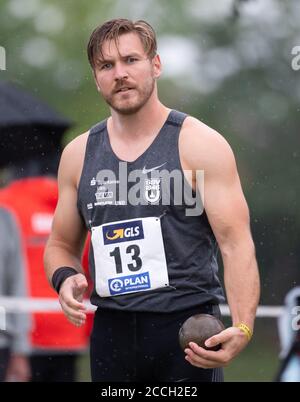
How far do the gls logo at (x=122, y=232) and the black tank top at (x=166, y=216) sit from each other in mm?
28

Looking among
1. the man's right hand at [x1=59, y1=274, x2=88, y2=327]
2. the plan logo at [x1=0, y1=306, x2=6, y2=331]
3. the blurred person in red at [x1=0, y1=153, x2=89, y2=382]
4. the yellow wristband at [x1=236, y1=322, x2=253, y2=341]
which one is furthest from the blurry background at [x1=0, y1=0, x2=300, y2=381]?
the yellow wristband at [x1=236, y1=322, x2=253, y2=341]

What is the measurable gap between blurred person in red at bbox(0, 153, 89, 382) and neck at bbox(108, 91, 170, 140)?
8.05ft

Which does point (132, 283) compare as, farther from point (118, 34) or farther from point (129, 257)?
point (118, 34)

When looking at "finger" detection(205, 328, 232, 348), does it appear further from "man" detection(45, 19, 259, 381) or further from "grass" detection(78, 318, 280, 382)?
"grass" detection(78, 318, 280, 382)

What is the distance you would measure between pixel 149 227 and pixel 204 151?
36 centimetres

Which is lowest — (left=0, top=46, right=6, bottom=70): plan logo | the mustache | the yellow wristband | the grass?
the grass

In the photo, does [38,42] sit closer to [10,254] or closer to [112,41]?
[10,254]

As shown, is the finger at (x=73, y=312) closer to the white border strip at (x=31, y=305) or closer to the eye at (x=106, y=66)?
the eye at (x=106, y=66)

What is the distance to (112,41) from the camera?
4.61 meters

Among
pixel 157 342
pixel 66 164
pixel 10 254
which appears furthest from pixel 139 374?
pixel 10 254

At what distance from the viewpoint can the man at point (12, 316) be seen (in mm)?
7043

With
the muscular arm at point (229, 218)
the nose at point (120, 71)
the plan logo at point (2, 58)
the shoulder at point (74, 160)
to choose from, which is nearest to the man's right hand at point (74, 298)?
the shoulder at point (74, 160)

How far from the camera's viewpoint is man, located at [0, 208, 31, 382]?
7043 mm
